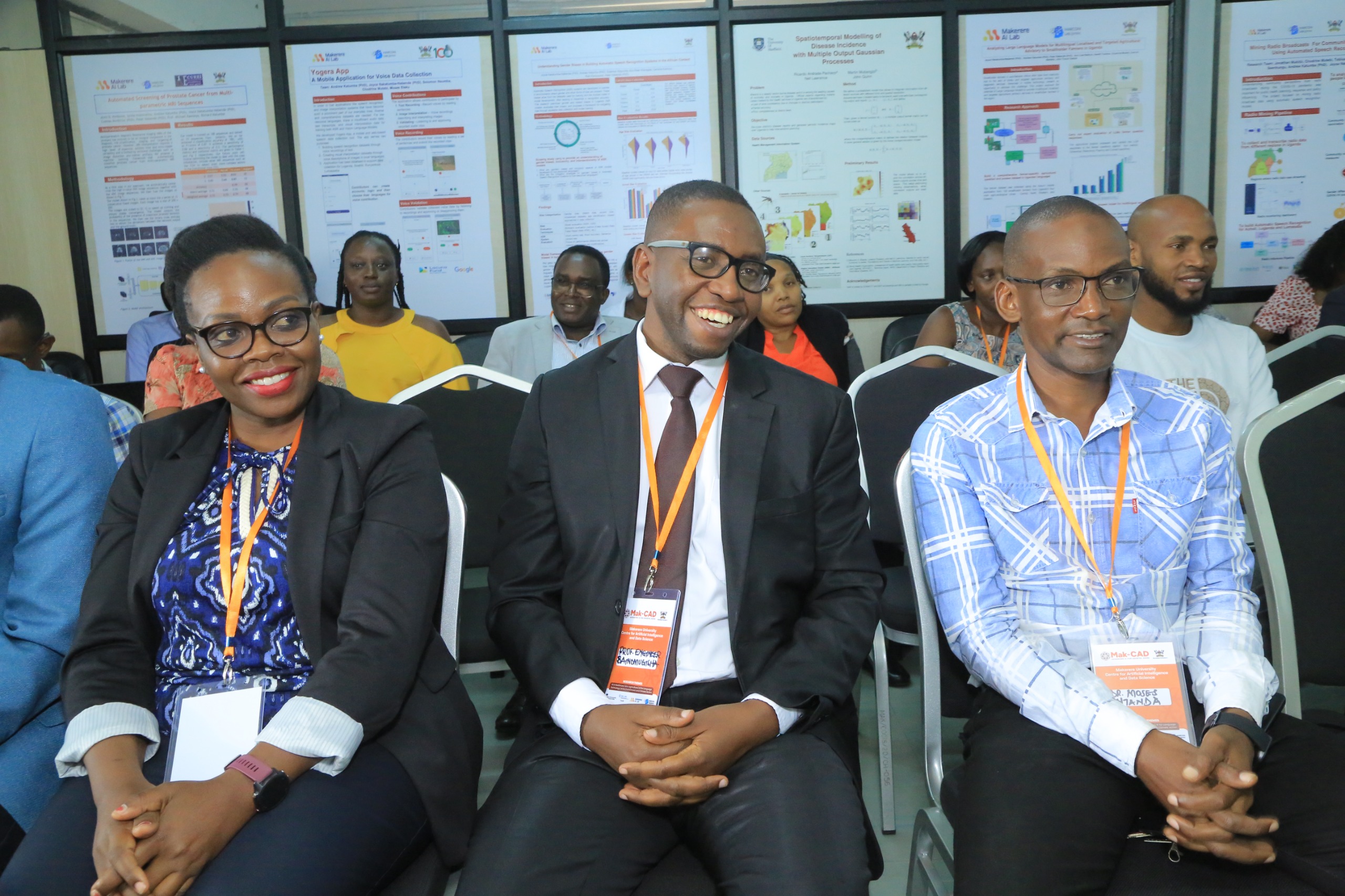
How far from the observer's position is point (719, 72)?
17.0ft

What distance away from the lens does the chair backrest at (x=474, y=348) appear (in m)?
4.96

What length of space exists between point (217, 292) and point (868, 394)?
1.59 metres

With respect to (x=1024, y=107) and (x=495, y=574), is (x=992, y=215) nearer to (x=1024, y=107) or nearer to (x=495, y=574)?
(x=1024, y=107)

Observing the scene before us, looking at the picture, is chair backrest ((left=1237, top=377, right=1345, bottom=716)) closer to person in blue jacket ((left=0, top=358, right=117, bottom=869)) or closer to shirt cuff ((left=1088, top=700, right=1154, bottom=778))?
shirt cuff ((left=1088, top=700, right=1154, bottom=778))

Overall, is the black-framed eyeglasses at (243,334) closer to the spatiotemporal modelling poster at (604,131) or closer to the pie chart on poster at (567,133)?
the spatiotemporal modelling poster at (604,131)

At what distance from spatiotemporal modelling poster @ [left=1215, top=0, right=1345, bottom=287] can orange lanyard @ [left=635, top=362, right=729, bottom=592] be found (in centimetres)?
479

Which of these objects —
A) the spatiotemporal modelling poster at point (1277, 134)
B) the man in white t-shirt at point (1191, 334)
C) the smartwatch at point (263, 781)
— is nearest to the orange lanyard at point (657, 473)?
the smartwatch at point (263, 781)

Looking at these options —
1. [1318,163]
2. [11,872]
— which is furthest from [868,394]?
[1318,163]

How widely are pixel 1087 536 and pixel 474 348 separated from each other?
12.7 ft

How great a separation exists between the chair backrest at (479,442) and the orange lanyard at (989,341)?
222 centimetres

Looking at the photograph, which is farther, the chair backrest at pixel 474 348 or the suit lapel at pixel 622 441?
the chair backrest at pixel 474 348

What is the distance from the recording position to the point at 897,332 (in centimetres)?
497

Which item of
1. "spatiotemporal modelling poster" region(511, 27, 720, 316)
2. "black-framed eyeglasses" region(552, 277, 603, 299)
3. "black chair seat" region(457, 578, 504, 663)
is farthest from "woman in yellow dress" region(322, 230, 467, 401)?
"black chair seat" region(457, 578, 504, 663)

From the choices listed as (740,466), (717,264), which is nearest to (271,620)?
(740,466)
